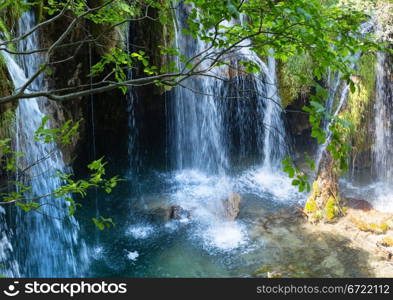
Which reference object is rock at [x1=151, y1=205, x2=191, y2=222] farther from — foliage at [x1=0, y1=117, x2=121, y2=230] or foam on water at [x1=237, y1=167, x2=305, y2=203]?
foliage at [x1=0, y1=117, x2=121, y2=230]

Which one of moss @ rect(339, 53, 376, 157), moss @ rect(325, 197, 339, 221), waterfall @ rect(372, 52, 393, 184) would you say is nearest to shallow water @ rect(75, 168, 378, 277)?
moss @ rect(325, 197, 339, 221)

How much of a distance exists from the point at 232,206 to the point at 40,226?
4.51m

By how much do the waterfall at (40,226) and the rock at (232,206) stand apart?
138 inches

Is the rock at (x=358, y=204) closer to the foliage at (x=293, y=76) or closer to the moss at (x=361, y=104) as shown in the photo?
the moss at (x=361, y=104)

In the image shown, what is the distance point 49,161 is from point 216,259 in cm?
386

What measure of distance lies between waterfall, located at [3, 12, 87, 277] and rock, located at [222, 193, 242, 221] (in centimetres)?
349

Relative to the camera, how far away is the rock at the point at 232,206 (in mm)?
8683

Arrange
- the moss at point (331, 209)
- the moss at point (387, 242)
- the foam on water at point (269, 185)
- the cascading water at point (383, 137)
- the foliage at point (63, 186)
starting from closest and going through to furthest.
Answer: the foliage at point (63, 186)
the moss at point (387, 242)
the moss at point (331, 209)
the foam on water at point (269, 185)
the cascading water at point (383, 137)

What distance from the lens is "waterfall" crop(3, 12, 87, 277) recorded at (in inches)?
247

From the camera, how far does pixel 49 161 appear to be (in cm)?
686

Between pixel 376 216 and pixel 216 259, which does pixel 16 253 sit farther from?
pixel 376 216

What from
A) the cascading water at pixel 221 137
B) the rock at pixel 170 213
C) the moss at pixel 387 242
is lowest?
the moss at pixel 387 242

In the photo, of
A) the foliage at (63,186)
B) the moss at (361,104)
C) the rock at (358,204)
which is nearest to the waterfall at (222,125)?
the moss at (361,104)

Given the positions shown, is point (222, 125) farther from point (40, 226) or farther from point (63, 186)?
point (63, 186)
